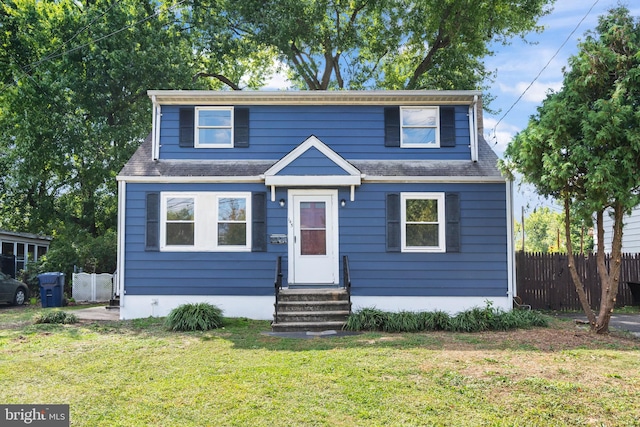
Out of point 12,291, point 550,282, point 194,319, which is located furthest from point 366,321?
point 12,291

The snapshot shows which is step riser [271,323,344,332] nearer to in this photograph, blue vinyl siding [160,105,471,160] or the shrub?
the shrub

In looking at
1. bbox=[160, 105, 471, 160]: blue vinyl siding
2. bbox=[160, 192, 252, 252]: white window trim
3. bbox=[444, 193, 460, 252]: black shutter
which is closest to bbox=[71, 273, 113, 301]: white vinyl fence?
bbox=[160, 192, 252, 252]: white window trim

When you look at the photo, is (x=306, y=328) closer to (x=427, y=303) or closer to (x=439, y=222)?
(x=427, y=303)

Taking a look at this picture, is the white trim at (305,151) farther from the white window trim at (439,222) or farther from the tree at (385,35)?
the tree at (385,35)

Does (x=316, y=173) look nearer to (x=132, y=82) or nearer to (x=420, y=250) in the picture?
(x=420, y=250)

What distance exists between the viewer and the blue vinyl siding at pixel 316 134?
37.7ft

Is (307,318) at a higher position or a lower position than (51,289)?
lower

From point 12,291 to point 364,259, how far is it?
11.0 metres

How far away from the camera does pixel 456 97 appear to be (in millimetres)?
11406

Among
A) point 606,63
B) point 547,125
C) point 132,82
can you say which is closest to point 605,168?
point 547,125

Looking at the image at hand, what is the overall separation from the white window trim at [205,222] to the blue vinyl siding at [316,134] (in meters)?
1.09

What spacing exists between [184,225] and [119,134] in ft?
27.5

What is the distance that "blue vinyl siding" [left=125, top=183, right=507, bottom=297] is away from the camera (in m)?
10.7

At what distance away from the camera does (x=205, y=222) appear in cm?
1082
